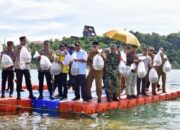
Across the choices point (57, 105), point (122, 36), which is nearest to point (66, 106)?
point (57, 105)

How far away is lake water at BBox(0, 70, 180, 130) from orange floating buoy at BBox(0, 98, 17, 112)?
402 mm

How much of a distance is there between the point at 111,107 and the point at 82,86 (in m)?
1.30

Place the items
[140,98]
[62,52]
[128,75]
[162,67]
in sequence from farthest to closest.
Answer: [162,67], [140,98], [128,75], [62,52]

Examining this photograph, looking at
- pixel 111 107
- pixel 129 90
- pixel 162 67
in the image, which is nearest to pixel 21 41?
pixel 111 107

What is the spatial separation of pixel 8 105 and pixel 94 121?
101 inches

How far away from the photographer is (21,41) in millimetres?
12484

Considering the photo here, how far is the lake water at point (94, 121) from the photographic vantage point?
1054cm

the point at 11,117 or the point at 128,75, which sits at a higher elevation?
the point at 128,75

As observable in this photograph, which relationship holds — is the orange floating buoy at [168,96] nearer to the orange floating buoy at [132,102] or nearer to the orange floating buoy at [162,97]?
the orange floating buoy at [162,97]

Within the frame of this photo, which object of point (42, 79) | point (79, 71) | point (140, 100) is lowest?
point (140, 100)

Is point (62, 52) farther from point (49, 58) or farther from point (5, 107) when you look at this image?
point (5, 107)

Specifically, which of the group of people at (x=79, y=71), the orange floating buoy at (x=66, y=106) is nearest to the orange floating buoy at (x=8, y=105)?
the group of people at (x=79, y=71)

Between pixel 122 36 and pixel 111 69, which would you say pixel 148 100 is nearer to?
pixel 122 36

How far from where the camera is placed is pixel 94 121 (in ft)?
37.9
